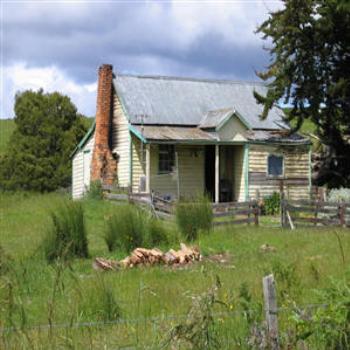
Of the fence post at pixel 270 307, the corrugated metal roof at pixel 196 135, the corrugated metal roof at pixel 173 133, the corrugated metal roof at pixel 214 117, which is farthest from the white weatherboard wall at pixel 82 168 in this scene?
the fence post at pixel 270 307

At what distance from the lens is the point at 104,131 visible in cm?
2831

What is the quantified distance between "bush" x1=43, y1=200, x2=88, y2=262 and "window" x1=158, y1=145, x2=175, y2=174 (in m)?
14.9

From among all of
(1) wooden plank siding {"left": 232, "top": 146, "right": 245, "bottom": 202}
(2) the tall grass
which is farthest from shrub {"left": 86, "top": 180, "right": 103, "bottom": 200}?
(2) the tall grass

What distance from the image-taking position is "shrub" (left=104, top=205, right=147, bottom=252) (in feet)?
43.0

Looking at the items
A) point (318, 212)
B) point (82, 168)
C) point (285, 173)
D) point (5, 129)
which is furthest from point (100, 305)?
point (5, 129)

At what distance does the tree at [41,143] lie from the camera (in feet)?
134

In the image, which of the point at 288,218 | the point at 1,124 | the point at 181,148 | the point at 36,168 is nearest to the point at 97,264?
the point at 288,218

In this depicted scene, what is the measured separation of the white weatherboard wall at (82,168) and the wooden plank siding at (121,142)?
81.8 inches

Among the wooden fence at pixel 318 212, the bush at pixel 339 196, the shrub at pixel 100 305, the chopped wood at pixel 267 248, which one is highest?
the bush at pixel 339 196

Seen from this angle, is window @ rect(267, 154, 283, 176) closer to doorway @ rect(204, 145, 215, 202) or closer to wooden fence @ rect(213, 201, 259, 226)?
doorway @ rect(204, 145, 215, 202)

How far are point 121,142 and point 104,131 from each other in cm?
103

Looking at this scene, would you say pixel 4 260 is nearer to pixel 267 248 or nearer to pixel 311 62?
pixel 267 248

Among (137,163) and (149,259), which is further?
(137,163)

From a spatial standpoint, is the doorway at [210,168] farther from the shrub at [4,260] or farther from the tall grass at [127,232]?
the shrub at [4,260]
